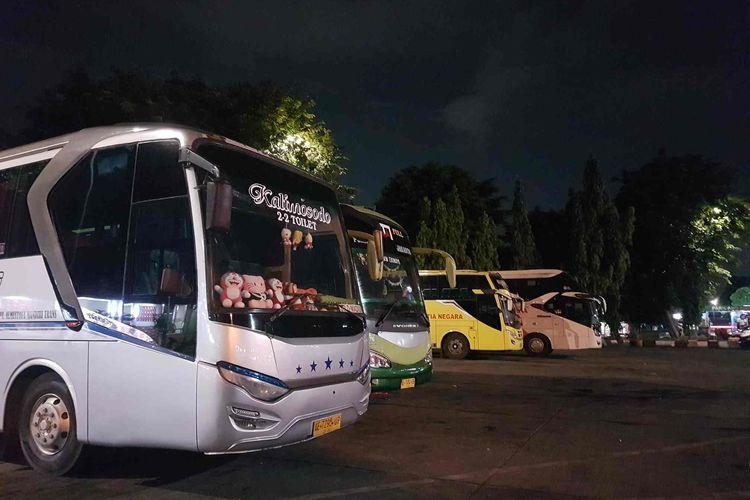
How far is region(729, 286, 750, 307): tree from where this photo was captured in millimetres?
59950

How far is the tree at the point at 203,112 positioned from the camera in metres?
15.5

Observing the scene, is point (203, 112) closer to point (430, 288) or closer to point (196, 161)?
point (430, 288)

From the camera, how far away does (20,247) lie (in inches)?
251

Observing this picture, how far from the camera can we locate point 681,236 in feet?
113

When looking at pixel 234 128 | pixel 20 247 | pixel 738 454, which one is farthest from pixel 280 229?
pixel 234 128

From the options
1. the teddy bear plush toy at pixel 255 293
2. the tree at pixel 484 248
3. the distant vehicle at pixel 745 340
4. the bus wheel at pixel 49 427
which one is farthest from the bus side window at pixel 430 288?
the distant vehicle at pixel 745 340

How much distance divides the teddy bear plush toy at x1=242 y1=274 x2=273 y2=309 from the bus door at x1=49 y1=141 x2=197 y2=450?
Result: 1.56ft

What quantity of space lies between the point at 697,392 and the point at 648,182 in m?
27.4

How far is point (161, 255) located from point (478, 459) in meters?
3.84

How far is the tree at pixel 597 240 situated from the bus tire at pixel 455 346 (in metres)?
14.3

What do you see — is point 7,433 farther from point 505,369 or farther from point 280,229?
point 505,369

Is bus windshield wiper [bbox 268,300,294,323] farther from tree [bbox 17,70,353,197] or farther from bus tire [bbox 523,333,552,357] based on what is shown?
bus tire [bbox 523,333,552,357]

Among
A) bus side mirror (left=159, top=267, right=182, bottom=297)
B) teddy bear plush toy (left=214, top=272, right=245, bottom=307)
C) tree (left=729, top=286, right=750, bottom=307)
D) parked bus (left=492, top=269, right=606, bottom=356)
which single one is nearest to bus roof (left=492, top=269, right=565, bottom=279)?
parked bus (left=492, top=269, right=606, bottom=356)

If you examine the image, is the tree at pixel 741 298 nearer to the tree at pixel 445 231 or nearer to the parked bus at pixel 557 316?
the tree at pixel 445 231
